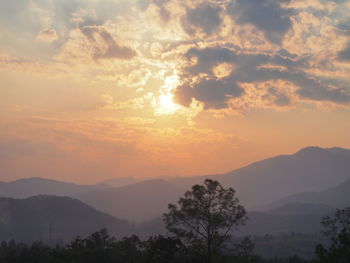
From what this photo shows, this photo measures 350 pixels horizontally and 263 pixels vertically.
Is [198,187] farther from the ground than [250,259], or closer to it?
farther from the ground

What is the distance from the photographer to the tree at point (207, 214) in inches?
2279

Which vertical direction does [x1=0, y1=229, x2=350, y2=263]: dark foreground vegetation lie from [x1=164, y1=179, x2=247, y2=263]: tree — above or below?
below

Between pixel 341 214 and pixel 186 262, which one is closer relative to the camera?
pixel 186 262

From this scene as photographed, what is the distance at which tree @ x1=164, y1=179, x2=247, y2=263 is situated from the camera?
57.9 meters

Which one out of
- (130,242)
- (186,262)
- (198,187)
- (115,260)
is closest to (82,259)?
(115,260)

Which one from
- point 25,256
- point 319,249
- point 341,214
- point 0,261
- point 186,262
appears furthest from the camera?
point 25,256

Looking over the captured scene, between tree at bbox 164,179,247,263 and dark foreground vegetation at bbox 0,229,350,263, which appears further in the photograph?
tree at bbox 164,179,247,263

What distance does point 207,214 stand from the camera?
58188 mm

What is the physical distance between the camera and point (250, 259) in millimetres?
59062

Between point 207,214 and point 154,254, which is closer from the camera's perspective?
point 207,214

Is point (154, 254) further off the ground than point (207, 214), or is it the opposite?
point (207, 214)

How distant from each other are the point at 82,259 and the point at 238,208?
36.4 meters

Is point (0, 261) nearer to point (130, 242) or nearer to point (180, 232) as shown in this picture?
point (130, 242)

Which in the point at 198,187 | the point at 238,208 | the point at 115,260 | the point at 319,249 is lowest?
the point at 115,260
